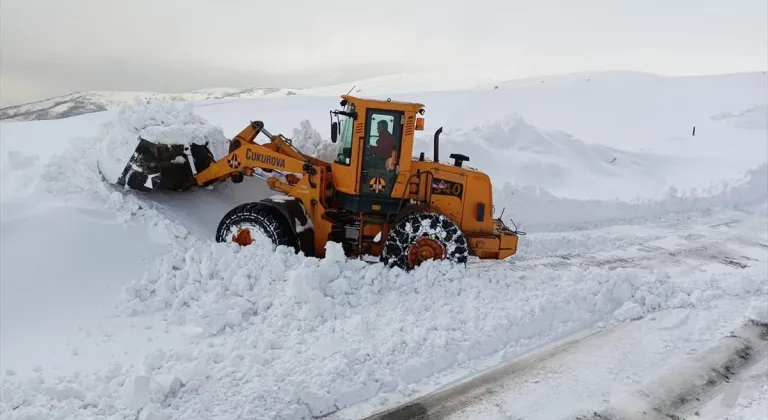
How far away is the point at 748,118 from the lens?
26484mm

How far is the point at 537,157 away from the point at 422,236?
8.61 m

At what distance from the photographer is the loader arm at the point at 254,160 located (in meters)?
7.39

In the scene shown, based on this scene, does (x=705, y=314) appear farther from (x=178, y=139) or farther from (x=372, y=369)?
(x=178, y=139)

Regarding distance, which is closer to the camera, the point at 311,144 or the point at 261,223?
the point at 261,223

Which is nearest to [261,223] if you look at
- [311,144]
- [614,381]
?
[311,144]

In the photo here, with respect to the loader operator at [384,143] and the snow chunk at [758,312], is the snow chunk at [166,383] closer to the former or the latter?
the loader operator at [384,143]

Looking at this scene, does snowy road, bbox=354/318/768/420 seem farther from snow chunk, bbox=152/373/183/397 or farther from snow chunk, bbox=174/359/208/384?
snow chunk, bbox=152/373/183/397

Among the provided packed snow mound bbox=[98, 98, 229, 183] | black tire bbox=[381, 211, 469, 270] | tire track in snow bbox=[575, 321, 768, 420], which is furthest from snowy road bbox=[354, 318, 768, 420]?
packed snow mound bbox=[98, 98, 229, 183]

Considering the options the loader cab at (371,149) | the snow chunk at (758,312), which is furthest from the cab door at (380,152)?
the snow chunk at (758,312)

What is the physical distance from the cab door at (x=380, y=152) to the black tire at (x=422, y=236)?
0.56 metres

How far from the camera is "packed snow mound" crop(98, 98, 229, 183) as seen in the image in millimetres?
7465

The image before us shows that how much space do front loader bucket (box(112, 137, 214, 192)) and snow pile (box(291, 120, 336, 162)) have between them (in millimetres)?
1853

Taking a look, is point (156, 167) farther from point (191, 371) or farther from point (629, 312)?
point (629, 312)

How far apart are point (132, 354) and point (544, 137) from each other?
13439 mm
